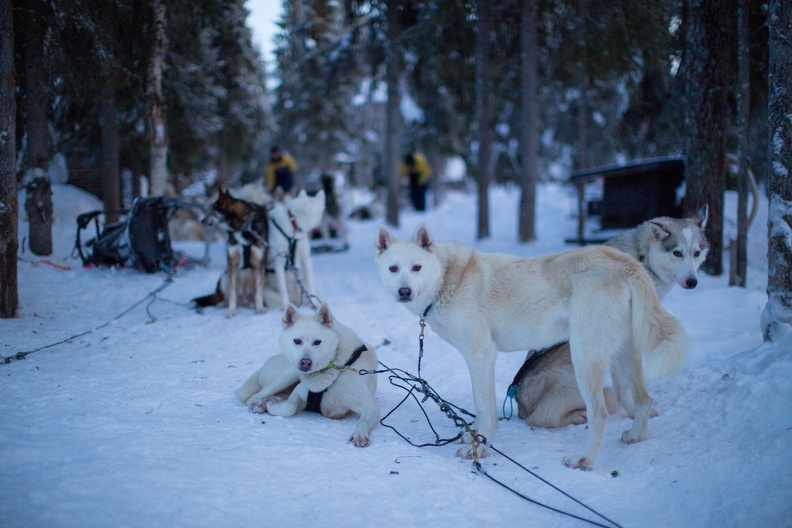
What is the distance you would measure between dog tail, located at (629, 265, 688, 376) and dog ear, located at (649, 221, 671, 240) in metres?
1.31

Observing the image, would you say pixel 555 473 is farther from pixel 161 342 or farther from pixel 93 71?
pixel 93 71

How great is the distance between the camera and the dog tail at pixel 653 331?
282 cm

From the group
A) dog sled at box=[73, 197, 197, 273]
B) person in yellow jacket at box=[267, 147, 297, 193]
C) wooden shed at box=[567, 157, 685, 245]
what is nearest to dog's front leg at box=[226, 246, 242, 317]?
dog sled at box=[73, 197, 197, 273]

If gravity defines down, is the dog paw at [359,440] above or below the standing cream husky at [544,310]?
below

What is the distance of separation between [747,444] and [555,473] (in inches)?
46.8

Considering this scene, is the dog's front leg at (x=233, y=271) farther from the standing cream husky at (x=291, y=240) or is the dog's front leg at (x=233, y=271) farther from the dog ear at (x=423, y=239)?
the dog ear at (x=423, y=239)

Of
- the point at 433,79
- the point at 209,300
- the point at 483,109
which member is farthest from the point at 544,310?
the point at 433,79

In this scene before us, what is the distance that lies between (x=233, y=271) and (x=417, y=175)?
1558cm

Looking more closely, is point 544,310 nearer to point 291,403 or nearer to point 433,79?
point 291,403

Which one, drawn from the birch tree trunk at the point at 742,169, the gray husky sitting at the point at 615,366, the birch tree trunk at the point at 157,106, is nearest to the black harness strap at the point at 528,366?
the gray husky sitting at the point at 615,366

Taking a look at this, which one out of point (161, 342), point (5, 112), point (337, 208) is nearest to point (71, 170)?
point (337, 208)

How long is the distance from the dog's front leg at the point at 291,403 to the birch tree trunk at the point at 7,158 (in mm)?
3987

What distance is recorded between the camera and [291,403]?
144 inches

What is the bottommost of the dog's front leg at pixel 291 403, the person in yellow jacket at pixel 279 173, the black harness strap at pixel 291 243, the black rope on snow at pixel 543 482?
the black rope on snow at pixel 543 482
